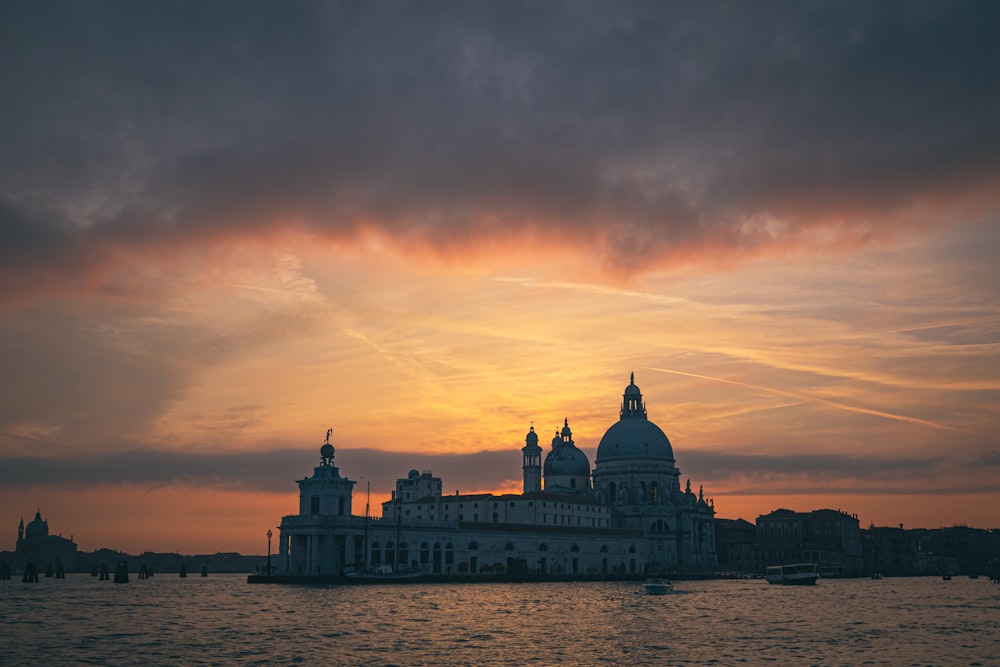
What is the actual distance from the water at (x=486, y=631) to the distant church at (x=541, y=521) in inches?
855

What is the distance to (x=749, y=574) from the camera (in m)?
180

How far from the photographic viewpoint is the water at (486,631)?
45562 mm

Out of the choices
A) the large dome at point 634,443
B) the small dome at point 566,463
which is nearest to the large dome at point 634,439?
the large dome at point 634,443

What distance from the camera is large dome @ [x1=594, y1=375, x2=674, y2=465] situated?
570 feet

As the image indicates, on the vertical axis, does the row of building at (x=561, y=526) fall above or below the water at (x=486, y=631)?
above

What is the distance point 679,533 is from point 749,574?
1992 cm

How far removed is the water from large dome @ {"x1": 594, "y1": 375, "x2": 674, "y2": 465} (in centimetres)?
8185

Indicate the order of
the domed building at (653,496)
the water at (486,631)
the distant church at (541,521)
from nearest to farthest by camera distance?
the water at (486,631)
the distant church at (541,521)
the domed building at (653,496)

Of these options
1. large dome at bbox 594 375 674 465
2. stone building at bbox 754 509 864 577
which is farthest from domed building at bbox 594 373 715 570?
stone building at bbox 754 509 864 577

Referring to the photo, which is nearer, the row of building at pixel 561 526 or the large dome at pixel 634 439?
the row of building at pixel 561 526

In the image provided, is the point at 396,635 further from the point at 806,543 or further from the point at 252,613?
the point at 806,543

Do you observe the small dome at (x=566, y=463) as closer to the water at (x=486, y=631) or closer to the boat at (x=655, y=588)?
the boat at (x=655, y=588)

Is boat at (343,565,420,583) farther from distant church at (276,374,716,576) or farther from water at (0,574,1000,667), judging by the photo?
water at (0,574,1000,667)

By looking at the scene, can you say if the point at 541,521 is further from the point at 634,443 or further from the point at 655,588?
the point at 655,588
